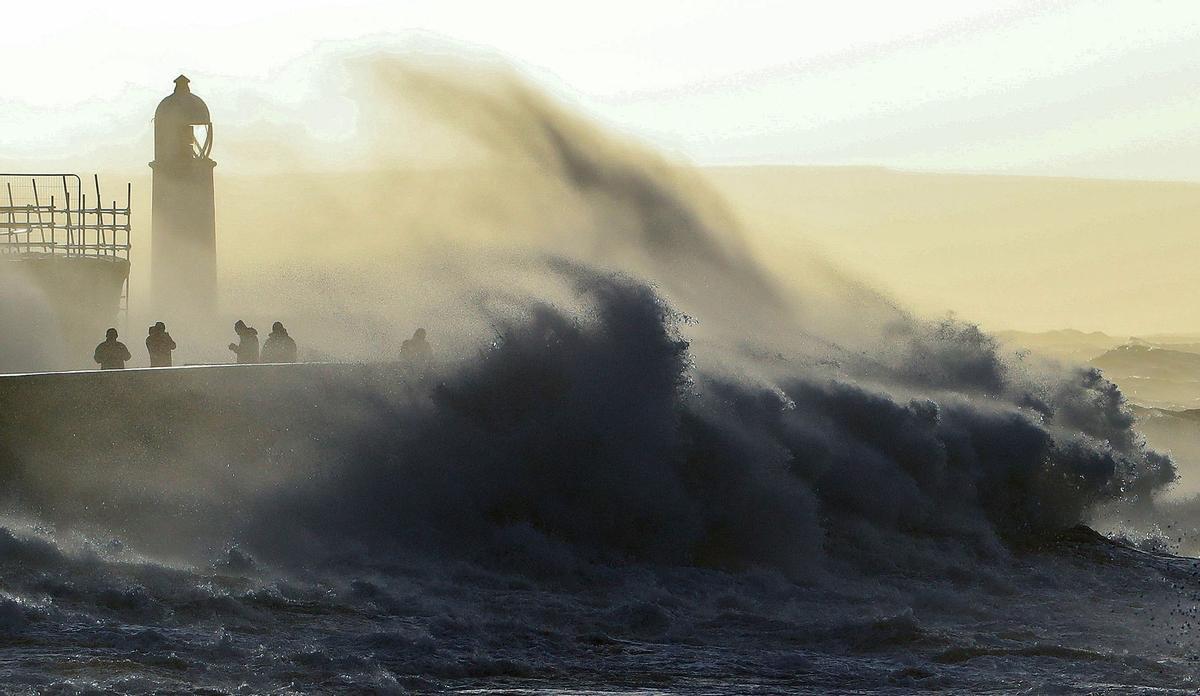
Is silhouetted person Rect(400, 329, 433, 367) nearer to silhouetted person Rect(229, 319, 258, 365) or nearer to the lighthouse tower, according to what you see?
silhouetted person Rect(229, 319, 258, 365)

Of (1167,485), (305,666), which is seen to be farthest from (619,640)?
(1167,485)

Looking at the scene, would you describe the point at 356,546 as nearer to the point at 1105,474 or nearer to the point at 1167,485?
the point at 1105,474

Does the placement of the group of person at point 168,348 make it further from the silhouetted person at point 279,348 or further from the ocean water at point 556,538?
the ocean water at point 556,538

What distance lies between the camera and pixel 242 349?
18234 millimetres

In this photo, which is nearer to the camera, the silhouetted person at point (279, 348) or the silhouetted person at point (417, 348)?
the silhouetted person at point (417, 348)

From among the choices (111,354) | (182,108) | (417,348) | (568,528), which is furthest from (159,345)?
(182,108)

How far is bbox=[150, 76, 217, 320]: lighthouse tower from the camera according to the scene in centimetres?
2366

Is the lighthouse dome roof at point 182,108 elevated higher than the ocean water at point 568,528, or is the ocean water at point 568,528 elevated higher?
the lighthouse dome roof at point 182,108

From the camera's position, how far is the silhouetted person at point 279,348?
1848 cm

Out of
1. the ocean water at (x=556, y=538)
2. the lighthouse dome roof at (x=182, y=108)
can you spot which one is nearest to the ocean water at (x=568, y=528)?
the ocean water at (x=556, y=538)

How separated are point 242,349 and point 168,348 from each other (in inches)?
45.4

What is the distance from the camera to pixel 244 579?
468 inches

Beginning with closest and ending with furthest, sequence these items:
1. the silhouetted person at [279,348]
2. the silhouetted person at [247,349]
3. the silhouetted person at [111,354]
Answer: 1. the silhouetted person at [111,354]
2. the silhouetted person at [247,349]
3. the silhouetted person at [279,348]

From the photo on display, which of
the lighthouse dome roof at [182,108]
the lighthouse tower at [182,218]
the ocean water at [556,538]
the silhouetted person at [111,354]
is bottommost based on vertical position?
the ocean water at [556,538]
